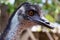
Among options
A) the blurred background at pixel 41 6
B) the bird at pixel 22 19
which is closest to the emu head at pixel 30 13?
the bird at pixel 22 19

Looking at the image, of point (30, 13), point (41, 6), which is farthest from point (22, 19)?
point (41, 6)

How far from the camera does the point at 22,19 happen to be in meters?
1.66

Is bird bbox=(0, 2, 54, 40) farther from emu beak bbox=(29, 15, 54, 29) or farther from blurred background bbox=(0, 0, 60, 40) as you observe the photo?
blurred background bbox=(0, 0, 60, 40)

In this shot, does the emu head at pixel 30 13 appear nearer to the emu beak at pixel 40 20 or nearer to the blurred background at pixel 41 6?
the emu beak at pixel 40 20

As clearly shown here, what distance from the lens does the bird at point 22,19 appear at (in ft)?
5.33

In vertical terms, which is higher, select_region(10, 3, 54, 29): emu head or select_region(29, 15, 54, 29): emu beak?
select_region(10, 3, 54, 29): emu head

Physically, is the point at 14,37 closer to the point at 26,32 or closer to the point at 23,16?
the point at 23,16

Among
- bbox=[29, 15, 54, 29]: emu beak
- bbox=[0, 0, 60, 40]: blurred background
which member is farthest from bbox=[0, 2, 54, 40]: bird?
bbox=[0, 0, 60, 40]: blurred background

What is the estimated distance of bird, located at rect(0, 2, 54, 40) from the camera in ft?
5.33

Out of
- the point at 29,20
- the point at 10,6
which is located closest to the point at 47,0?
the point at 10,6

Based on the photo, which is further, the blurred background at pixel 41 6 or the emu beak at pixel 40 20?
the blurred background at pixel 41 6

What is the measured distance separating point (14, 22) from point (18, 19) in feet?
0.12

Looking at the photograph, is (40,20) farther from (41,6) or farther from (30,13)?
(41,6)

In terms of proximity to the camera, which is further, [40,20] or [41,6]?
[41,6]
